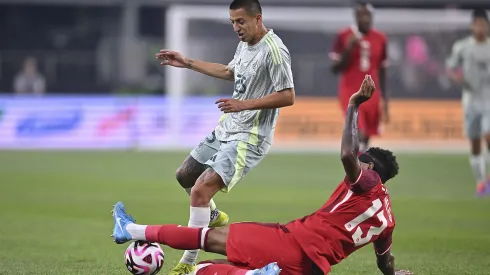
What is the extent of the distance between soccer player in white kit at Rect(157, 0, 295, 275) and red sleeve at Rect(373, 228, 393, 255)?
1.39m

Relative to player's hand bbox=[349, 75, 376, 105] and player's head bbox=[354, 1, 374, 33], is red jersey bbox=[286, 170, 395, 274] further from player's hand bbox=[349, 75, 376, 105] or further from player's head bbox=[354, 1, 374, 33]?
player's head bbox=[354, 1, 374, 33]

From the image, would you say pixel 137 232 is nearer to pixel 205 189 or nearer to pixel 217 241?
pixel 217 241

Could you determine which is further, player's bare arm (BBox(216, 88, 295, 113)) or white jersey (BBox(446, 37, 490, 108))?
white jersey (BBox(446, 37, 490, 108))

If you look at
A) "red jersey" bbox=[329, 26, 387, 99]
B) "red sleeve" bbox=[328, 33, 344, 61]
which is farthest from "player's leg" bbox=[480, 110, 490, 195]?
"red sleeve" bbox=[328, 33, 344, 61]

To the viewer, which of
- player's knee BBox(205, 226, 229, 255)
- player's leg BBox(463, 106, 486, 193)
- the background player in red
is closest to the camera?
player's knee BBox(205, 226, 229, 255)

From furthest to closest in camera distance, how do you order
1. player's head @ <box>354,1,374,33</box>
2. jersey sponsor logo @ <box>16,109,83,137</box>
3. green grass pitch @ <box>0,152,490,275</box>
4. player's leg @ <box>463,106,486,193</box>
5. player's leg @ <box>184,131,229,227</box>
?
jersey sponsor logo @ <box>16,109,83,137</box> < player's leg @ <box>463,106,486,193</box> < player's head @ <box>354,1,374,33</box> < green grass pitch @ <box>0,152,490,275</box> < player's leg @ <box>184,131,229,227</box>

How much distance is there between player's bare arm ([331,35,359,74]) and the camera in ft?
50.2

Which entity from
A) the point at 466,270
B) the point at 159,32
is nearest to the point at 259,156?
the point at 466,270

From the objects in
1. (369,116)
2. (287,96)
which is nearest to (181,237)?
(287,96)

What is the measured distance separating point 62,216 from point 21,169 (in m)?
6.97

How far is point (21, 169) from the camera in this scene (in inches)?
805

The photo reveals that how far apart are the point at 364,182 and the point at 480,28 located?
9.67 meters

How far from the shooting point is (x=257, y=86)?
9.16 m

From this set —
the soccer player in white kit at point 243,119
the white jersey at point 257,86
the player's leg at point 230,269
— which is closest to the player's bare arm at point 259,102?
the soccer player in white kit at point 243,119
